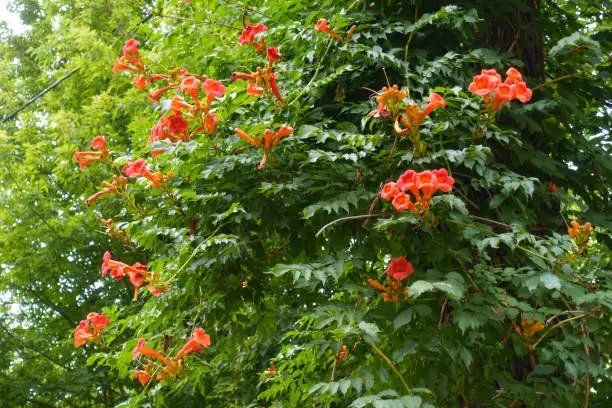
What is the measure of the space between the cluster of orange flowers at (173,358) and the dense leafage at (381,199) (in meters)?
0.01

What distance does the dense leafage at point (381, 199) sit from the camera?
9.26 feet

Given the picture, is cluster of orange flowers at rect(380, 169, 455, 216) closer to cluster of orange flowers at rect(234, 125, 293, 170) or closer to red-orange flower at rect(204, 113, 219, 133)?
cluster of orange flowers at rect(234, 125, 293, 170)

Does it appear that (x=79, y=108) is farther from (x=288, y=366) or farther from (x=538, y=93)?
(x=538, y=93)

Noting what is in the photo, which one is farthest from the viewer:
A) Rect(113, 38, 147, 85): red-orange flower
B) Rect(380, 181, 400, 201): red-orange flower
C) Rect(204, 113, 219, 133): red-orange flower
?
Rect(113, 38, 147, 85): red-orange flower

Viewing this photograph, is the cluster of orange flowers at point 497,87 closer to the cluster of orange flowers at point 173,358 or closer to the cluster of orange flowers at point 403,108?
the cluster of orange flowers at point 403,108

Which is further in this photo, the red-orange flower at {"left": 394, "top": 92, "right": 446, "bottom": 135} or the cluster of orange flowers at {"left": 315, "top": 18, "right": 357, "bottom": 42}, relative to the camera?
the cluster of orange flowers at {"left": 315, "top": 18, "right": 357, "bottom": 42}

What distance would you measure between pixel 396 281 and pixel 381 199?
576 millimetres

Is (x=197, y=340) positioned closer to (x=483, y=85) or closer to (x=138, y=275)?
(x=138, y=275)

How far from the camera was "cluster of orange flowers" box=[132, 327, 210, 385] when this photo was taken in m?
3.22

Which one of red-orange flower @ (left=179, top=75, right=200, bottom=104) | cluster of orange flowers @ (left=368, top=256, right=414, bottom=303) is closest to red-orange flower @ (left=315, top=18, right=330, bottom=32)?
red-orange flower @ (left=179, top=75, right=200, bottom=104)

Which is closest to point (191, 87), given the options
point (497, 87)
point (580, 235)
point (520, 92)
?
point (497, 87)

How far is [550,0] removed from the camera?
428 cm

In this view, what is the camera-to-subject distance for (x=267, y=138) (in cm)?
298

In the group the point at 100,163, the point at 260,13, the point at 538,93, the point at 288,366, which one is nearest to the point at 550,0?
the point at 538,93
